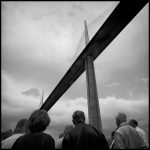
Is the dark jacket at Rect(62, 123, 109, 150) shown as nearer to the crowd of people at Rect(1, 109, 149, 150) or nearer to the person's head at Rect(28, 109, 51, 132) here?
the crowd of people at Rect(1, 109, 149, 150)

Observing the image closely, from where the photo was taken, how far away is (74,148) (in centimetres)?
234

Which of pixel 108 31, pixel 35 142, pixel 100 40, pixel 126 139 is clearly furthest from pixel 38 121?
pixel 100 40

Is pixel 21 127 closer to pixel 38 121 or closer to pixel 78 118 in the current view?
pixel 38 121

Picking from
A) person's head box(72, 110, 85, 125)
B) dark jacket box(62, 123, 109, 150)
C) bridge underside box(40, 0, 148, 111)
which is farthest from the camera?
bridge underside box(40, 0, 148, 111)

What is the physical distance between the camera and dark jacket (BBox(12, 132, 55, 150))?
73.8 inches

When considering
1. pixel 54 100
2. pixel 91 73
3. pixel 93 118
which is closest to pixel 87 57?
pixel 91 73

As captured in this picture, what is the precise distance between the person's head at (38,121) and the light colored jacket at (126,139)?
172 centimetres

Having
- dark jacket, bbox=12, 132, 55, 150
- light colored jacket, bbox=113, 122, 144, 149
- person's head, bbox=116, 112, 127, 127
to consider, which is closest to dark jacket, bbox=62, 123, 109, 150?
dark jacket, bbox=12, 132, 55, 150

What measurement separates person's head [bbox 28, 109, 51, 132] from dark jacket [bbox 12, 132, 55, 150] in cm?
9

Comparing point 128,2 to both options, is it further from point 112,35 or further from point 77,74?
point 77,74

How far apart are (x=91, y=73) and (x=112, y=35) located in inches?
108

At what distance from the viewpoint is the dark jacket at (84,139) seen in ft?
7.62

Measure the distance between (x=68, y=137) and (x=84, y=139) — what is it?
0.26 metres

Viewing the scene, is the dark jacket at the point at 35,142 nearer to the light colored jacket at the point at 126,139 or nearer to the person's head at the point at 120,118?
the light colored jacket at the point at 126,139
